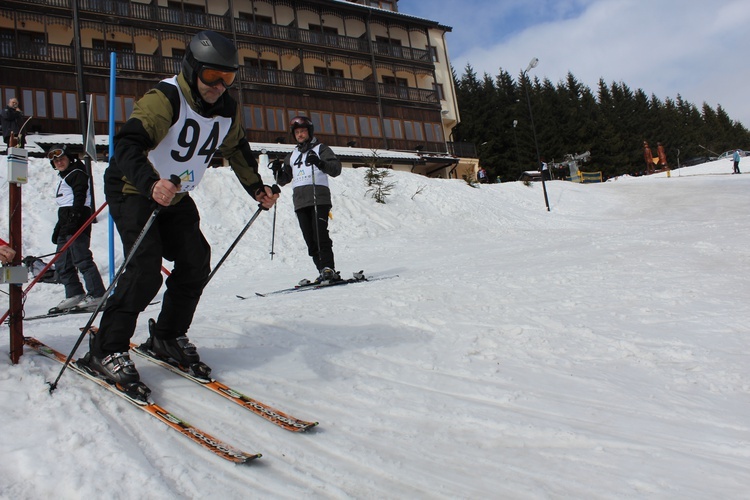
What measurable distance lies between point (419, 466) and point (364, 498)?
1.14 feet

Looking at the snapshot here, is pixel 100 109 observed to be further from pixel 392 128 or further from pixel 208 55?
pixel 208 55

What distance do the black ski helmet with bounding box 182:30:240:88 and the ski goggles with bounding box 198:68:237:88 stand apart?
19mm

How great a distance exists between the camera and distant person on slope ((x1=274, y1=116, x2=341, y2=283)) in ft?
21.7

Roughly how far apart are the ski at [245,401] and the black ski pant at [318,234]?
148 inches

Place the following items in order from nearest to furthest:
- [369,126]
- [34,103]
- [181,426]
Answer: [181,426]
[34,103]
[369,126]

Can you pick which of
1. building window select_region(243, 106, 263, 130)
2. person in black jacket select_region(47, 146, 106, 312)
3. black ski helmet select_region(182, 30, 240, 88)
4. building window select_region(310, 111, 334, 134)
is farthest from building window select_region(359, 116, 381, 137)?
black ski helmet select_region(182, 30, 240, 88)

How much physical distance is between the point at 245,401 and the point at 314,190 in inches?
179

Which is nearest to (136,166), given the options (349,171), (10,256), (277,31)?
(10,256)

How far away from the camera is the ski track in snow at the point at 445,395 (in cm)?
191

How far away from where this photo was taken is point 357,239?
12906mm

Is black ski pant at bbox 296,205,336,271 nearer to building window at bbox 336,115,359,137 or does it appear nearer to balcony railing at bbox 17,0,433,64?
balcony railing at bbox 17,0,433,64

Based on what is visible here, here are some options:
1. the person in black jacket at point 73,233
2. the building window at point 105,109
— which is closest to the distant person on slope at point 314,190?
the person in black jacket at point 73,233

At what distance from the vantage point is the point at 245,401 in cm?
254

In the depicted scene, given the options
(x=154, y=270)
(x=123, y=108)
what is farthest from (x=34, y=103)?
(x=154, y=270)
